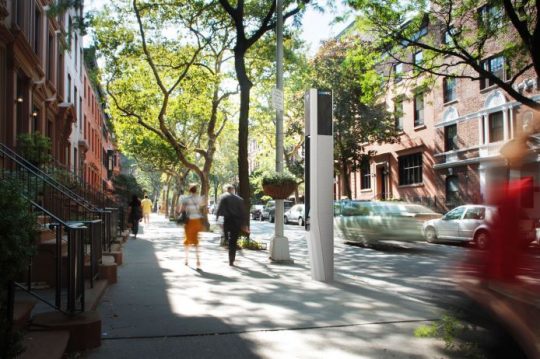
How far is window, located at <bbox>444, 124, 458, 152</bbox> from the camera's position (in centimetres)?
3019

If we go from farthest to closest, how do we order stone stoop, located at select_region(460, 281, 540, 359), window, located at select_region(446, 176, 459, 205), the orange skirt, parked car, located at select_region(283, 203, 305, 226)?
parked car, located at select_region(283, 203, 305, 226) → window, located at select_region(446, 176, 459, 205) → the orange skirt → stone stoop, located at select_region(460, 281, 540, 359)

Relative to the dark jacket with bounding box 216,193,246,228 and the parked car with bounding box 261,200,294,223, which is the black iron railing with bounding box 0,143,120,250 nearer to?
the dark jacket with bounding box 216,193,246,228

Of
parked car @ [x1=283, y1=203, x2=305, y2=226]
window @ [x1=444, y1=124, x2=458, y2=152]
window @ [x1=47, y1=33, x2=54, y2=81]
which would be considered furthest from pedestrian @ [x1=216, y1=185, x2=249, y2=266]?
parked car @ [x1=283, y1=203, x2=305, y2=226]

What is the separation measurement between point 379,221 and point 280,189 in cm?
480

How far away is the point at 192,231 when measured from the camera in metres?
12.0

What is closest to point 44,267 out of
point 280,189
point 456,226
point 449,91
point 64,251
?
point 64,251

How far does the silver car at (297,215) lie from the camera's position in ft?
111

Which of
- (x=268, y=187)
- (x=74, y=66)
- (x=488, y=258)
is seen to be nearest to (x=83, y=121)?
(x=74, y=66)

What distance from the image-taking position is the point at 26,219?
3.80 meters

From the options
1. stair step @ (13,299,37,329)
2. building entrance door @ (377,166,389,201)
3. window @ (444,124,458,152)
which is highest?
window @ (444,124,458,152)

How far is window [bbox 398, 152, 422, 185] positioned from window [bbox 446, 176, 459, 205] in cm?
295

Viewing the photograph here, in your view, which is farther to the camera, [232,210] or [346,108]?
[346,108]

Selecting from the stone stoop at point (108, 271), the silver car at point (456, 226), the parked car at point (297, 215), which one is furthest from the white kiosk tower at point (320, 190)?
the parked car at point (297, 215)

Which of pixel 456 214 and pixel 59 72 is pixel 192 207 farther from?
pixel 59 72
